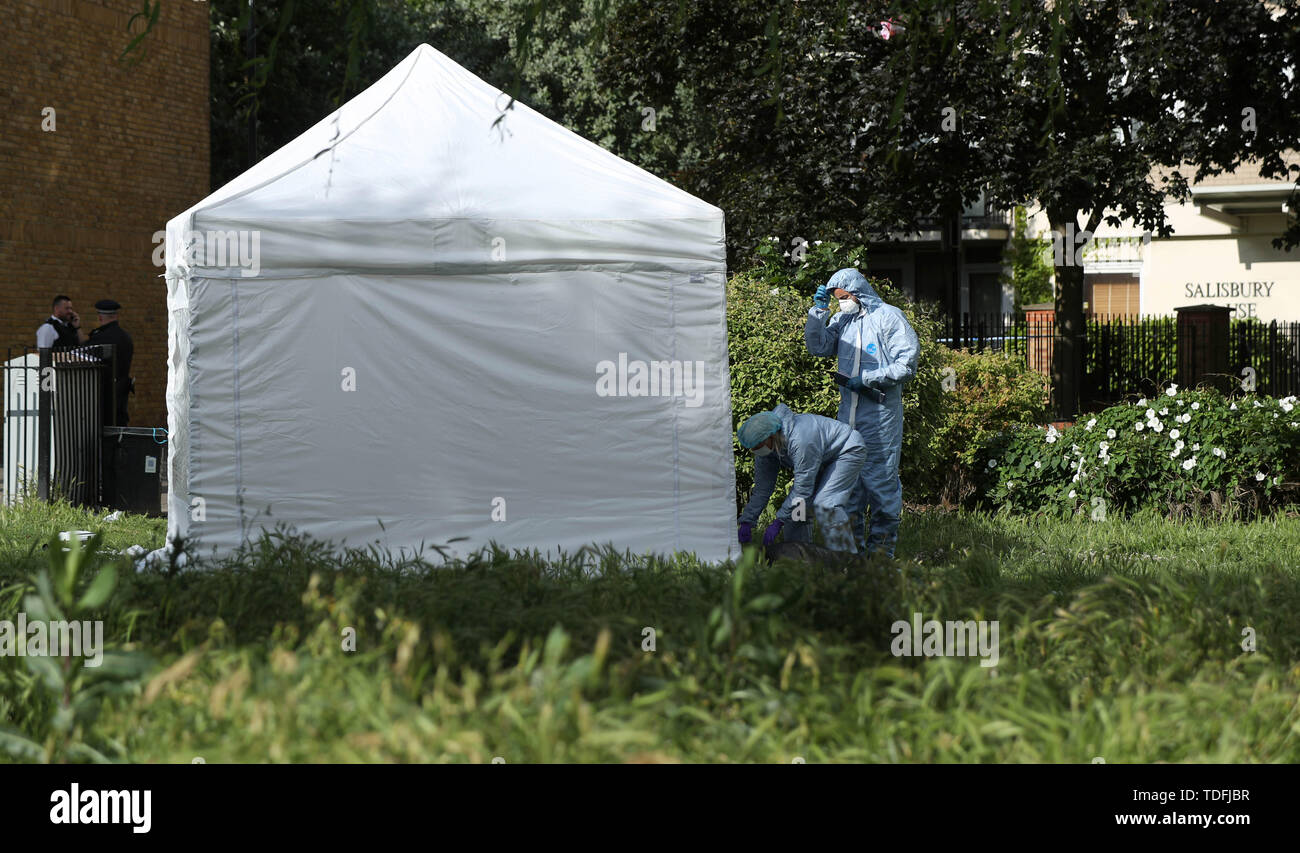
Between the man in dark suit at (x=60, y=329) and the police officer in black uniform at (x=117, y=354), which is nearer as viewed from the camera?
the police officer in black uniform at (x=117, y=354)

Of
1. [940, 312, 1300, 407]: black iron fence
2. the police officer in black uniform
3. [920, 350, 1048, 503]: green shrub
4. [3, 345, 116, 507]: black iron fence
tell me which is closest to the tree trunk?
[940, 312, 1300, 407]: black iron fence

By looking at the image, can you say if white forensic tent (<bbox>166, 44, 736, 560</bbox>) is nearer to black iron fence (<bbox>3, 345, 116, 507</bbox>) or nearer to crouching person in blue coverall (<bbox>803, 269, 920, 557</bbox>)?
crouching person in blue coverall (<bbox>803, 269, 920, 557</bbox>)

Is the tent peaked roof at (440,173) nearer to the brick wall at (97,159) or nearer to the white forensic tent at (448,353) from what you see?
the white forensic tent at (448,353)

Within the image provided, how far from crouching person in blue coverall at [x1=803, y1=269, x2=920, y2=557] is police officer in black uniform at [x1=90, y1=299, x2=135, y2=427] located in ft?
20.3

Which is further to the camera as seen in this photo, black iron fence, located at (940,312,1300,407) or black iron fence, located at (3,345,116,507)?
black iron fence, located at (940,312,1300,407)

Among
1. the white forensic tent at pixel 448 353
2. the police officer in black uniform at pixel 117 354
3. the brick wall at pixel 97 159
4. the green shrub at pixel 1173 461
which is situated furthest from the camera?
the brick wall at pixel 97 159

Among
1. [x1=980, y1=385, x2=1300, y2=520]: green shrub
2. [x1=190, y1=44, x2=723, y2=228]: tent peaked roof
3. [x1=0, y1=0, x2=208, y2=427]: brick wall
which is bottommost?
[x1=980, y1=385, x2=1300, y2=520]: green shrub

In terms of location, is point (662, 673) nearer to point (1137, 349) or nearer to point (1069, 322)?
point (1069, 322)

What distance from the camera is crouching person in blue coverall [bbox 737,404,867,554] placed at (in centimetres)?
744

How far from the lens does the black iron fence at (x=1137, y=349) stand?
17.7 metres

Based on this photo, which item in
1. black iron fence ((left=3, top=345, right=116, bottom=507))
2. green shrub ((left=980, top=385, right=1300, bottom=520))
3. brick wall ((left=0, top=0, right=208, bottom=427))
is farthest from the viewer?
brick wall ((left=0, top=0, right=208, bottom=427))

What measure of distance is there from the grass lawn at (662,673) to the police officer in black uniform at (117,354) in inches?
Answer: 261

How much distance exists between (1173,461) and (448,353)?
5887 mm

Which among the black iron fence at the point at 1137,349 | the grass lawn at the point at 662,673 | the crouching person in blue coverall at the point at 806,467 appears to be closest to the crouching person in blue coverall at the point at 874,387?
the crouching person in blue coverall at the point at 806,467
